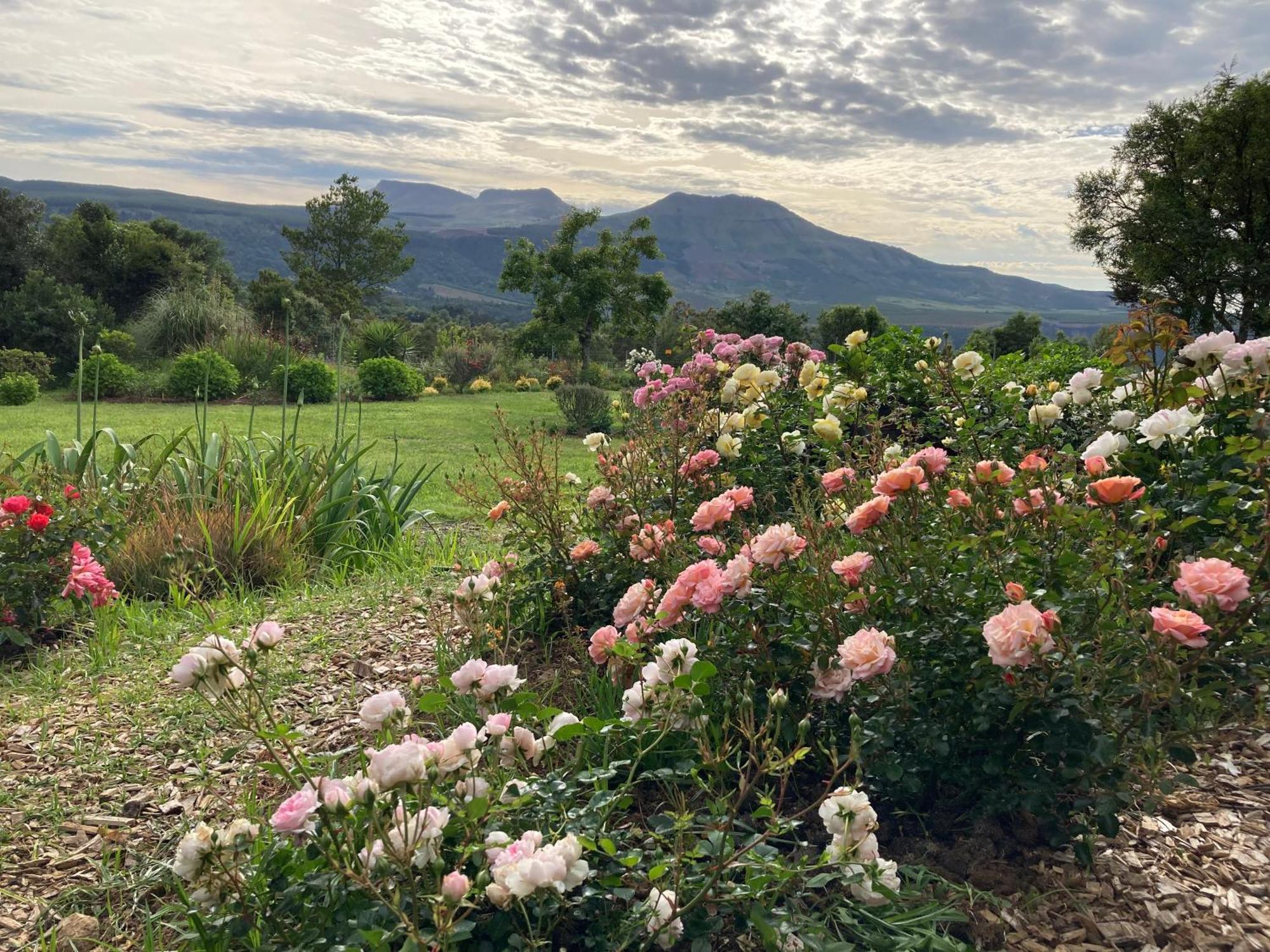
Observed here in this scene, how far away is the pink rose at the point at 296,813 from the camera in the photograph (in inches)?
52.7

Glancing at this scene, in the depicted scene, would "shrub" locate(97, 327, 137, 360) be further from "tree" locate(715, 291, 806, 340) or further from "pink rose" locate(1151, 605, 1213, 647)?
"tree" locate(715, 291, 806, 340)

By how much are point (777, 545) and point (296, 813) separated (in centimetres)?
120

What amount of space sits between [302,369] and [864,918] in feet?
50.2

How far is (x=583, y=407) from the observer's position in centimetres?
1276

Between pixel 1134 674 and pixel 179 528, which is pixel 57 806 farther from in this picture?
pixel 1134 674

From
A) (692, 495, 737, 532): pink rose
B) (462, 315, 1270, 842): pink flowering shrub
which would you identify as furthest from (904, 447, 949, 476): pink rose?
(692, 495, 737, 532): pink rose

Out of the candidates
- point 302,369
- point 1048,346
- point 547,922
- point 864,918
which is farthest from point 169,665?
point 302,369

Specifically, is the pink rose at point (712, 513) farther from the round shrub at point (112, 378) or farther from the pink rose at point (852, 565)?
the round shrub at point (112, 378)

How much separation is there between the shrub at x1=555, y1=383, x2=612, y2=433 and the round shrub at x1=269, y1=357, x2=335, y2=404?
5345 mm

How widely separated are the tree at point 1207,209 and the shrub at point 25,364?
1072 inches

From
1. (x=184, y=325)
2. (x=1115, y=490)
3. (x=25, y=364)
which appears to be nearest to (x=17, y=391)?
(x=25, y=364)

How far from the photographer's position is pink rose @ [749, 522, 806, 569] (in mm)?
2039

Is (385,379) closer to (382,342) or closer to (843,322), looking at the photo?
(382,342)

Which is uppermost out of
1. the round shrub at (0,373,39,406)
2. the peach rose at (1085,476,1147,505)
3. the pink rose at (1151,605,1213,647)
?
the peach rose at (1085,476,1147,505)
